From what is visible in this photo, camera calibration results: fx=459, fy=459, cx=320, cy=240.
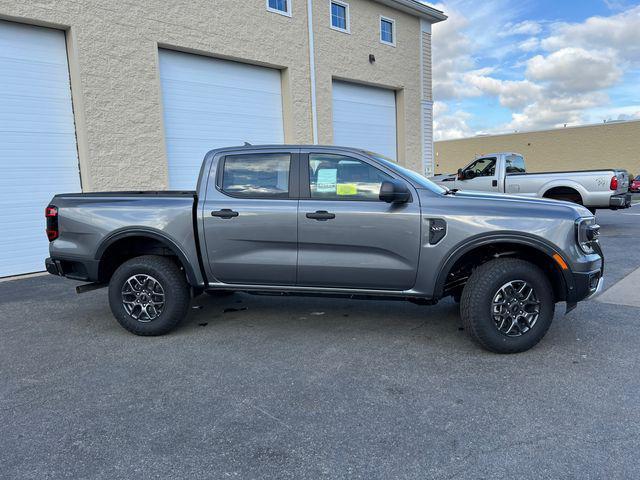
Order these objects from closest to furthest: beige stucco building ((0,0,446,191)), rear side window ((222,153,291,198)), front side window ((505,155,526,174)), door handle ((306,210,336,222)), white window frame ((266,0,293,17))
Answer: door handle ((306,210,336,222))
rear side window ((222,153,291,198))
beige stucco building ((0,0,446,191))
white window frame ((266,0,293,17))
front side window ((505,155,526,174))

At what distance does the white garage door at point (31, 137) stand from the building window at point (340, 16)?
7757 millimetres

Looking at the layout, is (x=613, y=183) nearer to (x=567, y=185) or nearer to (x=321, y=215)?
(x=567, y=185)

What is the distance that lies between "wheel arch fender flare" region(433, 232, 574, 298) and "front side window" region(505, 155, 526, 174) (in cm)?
905

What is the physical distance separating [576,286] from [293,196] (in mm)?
2623

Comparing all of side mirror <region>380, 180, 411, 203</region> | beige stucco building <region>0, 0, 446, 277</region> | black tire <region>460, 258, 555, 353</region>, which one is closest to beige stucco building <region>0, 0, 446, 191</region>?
beige stucco building <region>0, 0, 446, 277</region>

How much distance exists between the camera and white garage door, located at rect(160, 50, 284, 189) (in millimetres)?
10227

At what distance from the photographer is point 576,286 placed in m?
3.88

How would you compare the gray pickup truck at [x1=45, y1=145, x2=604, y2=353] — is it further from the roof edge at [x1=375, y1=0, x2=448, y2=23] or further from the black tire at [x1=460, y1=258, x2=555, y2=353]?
the roof edge at [x1=375, y1=0, x2=448, y2=23]

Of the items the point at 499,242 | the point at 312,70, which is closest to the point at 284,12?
the point at 312,70

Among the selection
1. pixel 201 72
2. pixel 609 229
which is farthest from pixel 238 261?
pixel 609 229

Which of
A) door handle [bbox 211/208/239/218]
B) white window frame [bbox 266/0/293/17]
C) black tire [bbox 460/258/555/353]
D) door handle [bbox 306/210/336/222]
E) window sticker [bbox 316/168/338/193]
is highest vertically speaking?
white window frame [bbox 266/0/293/17]

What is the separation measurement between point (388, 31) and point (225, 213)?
1324 centimetres

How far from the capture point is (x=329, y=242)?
4.29 metres

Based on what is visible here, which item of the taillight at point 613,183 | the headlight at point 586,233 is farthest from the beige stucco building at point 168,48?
the headlight at point 586,233
